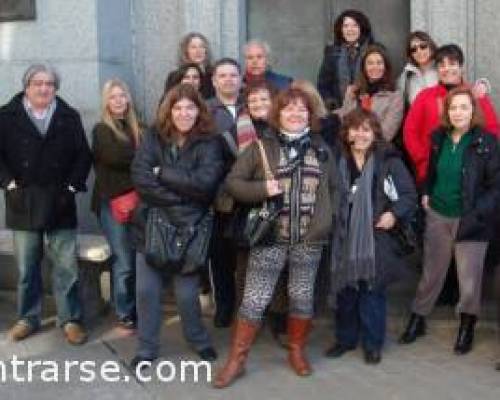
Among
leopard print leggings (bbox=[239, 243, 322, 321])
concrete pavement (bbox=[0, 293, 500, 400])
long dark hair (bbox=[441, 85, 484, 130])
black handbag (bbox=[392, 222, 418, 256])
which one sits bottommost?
concrete pavement (bbox=[0, 293, 500, 400])

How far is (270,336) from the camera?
598cm

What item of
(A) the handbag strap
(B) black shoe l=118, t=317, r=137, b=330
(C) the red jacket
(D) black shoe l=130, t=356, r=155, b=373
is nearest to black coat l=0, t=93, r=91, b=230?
(B) black shoe l=118, t=317, r=137, b=330

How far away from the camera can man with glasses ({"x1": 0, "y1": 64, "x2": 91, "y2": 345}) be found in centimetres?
584

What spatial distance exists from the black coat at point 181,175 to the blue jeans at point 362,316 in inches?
41.9

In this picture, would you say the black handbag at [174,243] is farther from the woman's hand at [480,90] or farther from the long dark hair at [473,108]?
the woman's hand at [480,90]

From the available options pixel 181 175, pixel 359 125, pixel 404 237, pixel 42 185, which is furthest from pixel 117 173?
pixel 404 237

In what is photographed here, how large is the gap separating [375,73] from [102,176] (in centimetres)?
202

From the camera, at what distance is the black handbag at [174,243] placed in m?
5.22

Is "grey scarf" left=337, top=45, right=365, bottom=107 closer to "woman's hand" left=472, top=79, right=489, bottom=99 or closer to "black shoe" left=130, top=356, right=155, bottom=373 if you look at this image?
"woman's hand" left=472, top=79, right=489, bottom=99

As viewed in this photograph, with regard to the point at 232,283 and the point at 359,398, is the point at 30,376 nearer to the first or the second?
the point at 232,283

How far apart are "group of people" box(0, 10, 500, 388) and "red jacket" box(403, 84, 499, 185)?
0.04ft

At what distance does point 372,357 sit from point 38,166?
249 centimetres

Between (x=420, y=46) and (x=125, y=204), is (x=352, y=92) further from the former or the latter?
(x=125, y=204)

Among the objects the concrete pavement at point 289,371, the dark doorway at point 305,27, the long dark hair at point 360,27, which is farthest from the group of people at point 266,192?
the dark doorway at point 305,27
